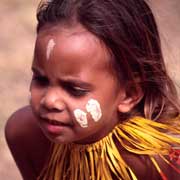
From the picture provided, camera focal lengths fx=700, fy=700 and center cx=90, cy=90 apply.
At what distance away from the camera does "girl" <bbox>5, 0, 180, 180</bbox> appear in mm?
2061

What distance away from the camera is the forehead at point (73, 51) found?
2.03 meters

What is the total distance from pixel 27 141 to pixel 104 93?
1.91 ft

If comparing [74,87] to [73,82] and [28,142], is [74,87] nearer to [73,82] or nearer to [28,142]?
[73,82]

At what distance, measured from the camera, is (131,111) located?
229 cm

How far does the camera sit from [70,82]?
6.73 feet

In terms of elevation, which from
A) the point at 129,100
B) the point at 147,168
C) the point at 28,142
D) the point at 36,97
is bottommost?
the point at 147,168

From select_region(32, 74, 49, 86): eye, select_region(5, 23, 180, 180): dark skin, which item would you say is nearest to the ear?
select_region(5, 23, 180, 180): dark skin

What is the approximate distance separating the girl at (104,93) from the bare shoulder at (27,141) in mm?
94

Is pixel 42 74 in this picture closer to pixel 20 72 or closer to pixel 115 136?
pixel 115 136

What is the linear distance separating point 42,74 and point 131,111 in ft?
1.19

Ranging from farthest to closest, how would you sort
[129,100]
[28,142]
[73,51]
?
[28,142] < [129,100] < [73,51]

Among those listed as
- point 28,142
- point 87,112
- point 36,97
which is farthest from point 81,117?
point 28,142

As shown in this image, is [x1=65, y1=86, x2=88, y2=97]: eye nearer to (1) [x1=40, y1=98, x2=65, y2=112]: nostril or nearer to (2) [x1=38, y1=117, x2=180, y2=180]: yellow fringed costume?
(1) [x1=40, y1=98, x2=65, y2=112]: nostril

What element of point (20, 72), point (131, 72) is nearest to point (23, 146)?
point (131, 72)
